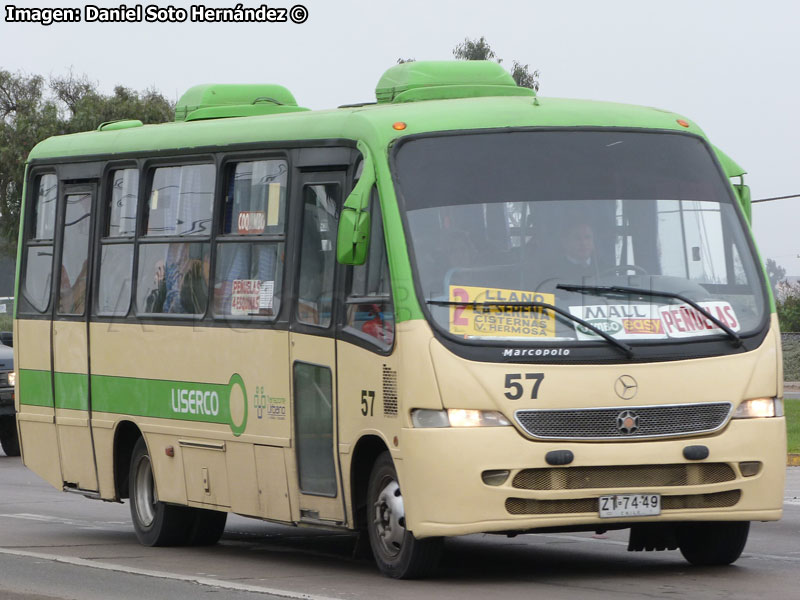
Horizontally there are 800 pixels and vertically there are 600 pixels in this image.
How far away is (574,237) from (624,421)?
117cm

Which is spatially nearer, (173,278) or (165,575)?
(165,575)

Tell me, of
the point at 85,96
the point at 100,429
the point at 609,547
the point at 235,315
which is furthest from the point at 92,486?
the point at 85,96

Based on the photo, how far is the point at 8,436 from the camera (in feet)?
87.0

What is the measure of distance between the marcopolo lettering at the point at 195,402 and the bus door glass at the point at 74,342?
1.59 metres

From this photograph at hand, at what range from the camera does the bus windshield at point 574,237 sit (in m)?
10.3

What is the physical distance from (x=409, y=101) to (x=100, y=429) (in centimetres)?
423

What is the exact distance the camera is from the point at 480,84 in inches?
496

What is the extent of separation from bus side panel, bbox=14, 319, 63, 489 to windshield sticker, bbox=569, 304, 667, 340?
21.0 feet

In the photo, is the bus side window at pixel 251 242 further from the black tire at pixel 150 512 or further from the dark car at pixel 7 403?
the dark car at pixel 7 403

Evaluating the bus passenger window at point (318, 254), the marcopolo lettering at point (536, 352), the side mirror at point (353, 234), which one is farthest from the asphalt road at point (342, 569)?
the side mirror at point (353, 234)

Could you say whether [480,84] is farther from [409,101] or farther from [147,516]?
[147,516]

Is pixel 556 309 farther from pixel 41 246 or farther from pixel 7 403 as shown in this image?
pixel 7 403

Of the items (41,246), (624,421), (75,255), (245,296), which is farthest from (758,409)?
(41,246)

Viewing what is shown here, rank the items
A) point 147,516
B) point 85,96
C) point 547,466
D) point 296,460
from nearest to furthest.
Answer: point 547,466 < point 296,460 < point 147,516 < point 85,96
